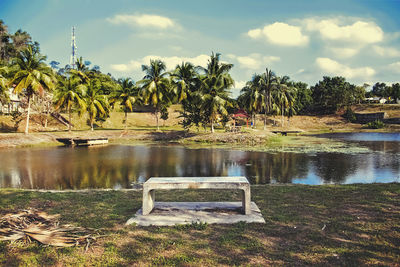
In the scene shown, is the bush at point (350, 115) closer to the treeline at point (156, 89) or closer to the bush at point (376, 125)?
the bush at point (376, 125)

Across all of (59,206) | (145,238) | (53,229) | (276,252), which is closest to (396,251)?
(276,252)

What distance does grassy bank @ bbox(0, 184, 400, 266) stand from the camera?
4070 millimetres

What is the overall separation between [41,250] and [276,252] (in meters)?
3.73

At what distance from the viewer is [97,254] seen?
427 centimetres

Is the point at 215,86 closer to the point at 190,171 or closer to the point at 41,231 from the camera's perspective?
the point at 190,171

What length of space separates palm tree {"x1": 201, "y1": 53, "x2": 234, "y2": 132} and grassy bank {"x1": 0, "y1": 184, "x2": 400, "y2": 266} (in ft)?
92.4

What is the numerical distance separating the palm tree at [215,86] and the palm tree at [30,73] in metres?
19.1

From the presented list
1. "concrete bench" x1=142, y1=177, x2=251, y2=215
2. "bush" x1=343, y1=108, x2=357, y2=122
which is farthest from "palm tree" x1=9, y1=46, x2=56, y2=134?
"bush" x1=343, y1=108, x2=357, y2=122

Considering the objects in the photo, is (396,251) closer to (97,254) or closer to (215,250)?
(215,250)

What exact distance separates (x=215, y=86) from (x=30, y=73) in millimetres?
22002

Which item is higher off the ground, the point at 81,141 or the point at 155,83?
the point at 155,83

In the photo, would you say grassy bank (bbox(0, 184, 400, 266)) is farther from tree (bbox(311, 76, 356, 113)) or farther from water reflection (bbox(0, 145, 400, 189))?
tree (bbox(311, 76, 356, 113))

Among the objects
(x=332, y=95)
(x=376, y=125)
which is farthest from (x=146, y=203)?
(x=332, y=95)

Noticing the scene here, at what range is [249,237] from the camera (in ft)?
15.8
